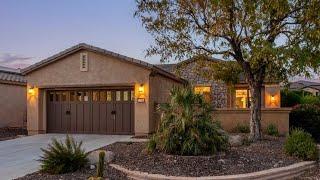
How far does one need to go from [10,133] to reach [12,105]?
343 centimetres

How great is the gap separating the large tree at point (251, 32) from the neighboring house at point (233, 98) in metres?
1.29

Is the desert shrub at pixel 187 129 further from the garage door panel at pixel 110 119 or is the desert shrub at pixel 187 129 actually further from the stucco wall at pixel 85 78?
the garage door panel at pixel 110 119

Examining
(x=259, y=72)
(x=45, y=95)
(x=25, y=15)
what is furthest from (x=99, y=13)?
(x=259, y=72)

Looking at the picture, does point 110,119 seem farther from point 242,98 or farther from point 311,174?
point 242,98

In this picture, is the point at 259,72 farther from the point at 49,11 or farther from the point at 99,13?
the point at 49,11

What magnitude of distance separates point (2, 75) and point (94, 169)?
54.6 feet

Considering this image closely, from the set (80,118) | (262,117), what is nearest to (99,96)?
(80,118)

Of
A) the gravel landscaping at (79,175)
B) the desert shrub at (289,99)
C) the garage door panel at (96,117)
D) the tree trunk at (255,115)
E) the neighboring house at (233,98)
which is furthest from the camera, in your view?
the desert shrub at (289,99)

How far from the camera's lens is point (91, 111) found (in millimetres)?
20469

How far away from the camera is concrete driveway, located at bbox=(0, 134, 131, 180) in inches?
462

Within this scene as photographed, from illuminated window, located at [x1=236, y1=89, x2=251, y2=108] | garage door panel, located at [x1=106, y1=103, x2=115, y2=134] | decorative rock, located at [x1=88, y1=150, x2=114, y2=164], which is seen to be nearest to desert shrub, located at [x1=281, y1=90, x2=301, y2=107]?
illuminated window, located at [x1=236, y1=89, x2=251, y2=108]

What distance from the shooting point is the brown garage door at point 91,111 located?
786 inches

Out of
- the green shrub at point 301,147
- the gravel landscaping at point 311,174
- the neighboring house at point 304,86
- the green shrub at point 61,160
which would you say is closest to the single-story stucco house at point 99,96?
the green shrub at point 301,147

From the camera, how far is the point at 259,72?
53.2 feet
